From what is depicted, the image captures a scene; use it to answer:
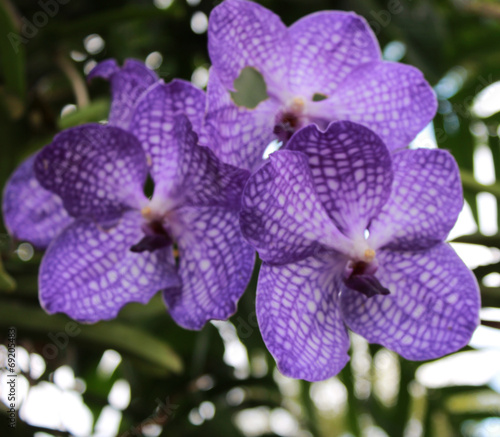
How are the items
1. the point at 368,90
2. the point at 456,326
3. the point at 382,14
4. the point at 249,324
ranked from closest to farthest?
the point at 456,326 < the point at 368,90 < the point at 249,324 < the point at 382,14

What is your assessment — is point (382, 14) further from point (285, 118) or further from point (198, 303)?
point (198, 303)

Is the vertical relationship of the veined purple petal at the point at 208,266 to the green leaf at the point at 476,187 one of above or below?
above

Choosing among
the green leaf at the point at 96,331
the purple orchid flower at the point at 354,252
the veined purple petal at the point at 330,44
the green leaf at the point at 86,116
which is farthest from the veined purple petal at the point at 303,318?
the green leaf at the point at 86,116

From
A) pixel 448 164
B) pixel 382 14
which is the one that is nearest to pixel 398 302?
pixel 448 164

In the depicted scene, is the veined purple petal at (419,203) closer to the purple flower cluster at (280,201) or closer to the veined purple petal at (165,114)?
the purple flower cluster at (280,201)

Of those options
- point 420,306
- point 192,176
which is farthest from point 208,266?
point 420,306

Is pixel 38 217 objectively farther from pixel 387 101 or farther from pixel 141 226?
pixel 387 101

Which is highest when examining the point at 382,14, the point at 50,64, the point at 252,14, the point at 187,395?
the point at 252,14

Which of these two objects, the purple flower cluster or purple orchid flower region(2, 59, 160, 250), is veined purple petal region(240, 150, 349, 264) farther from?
purple orchid flower region(2, 59, 160, 250)
